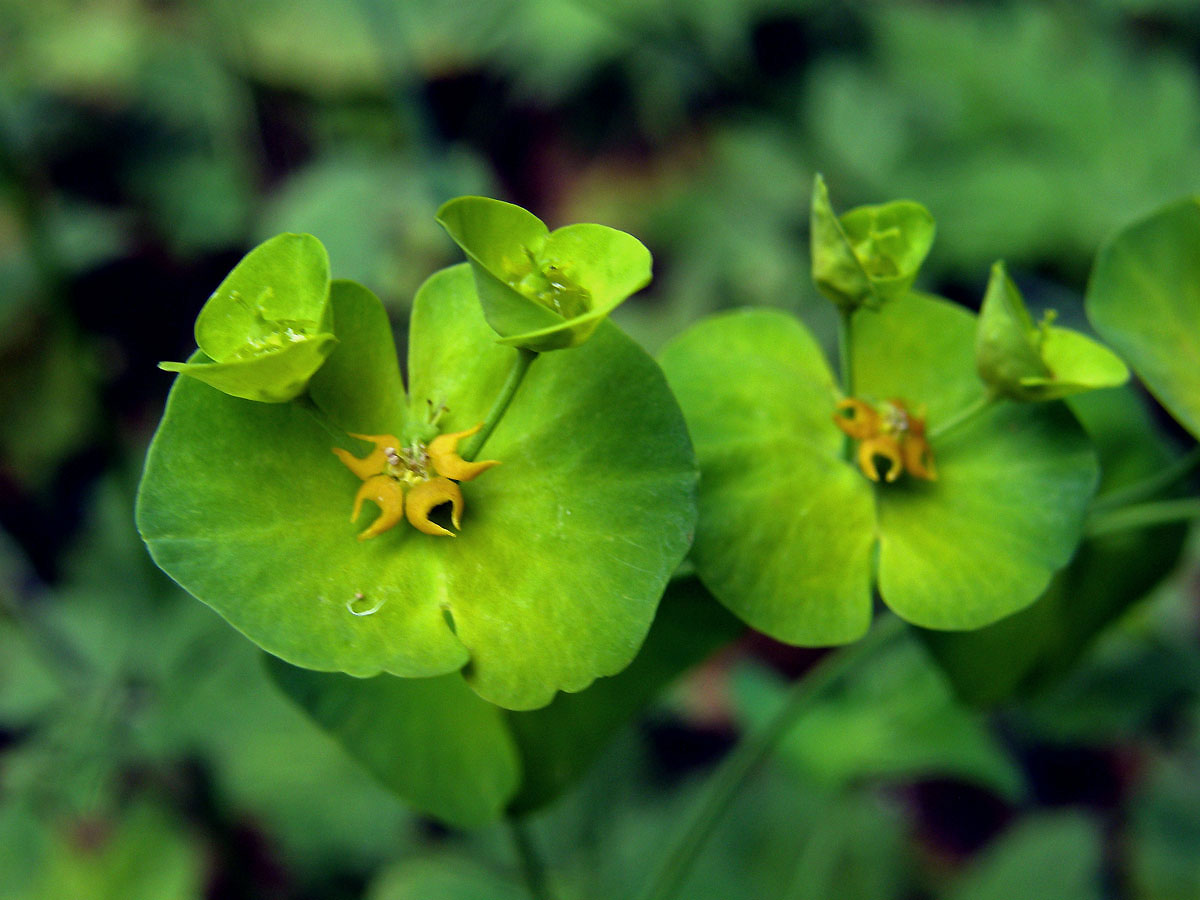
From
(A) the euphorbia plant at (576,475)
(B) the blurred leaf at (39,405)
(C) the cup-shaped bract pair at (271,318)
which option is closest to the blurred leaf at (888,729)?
(A) the euphorbia plant at (576,475)

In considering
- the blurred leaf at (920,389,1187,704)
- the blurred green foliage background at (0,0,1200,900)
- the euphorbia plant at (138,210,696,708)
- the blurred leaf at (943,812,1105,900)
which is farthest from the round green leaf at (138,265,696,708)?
the blurred leaf at (943,812,1105,900)

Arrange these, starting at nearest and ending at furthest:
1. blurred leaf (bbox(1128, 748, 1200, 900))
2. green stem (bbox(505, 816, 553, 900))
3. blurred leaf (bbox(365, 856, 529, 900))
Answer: green stem (bbox(505, 816, 553, 900))
blurred leaf (bbox(365, 856, 529, 900))
blurred leaf (bbox(1128, 748, 1200, 900))

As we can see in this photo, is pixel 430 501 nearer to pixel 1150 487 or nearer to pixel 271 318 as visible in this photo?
pixel 271 318

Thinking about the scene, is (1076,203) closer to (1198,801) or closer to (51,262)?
(1198,801)

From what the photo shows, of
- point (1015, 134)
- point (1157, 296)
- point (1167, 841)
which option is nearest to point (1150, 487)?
point (1157, 296)

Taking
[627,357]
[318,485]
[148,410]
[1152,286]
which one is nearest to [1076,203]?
[1152,286]

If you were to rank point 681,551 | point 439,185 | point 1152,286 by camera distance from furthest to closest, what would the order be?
point 439,185, point 1152,286, point 681,551

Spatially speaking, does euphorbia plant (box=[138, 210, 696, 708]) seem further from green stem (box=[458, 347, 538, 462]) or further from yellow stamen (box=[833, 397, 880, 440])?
yellow stamen (box=[833, 397, 880, 440])
